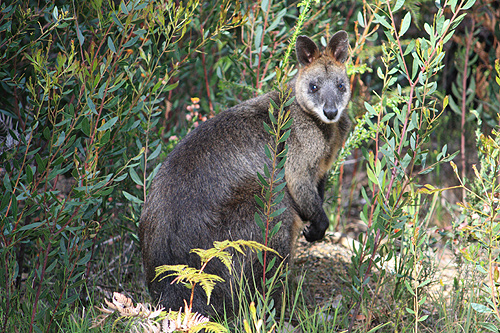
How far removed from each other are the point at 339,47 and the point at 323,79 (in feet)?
1.17

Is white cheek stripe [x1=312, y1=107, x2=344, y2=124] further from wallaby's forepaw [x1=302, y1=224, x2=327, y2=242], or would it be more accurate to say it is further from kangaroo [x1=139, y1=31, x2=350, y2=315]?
wallaby's forepaw [x1=302, y1=224, x2=327, y2=242]

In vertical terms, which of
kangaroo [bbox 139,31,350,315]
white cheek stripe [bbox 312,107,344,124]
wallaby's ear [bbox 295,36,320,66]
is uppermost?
wallaby's ear [bbox 295,36,320,66]

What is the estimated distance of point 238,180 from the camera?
11.6ft

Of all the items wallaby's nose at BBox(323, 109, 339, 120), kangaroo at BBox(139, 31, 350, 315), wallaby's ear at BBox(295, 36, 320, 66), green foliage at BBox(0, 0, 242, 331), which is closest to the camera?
green foliage at BBox(0, 0, 242, 331)

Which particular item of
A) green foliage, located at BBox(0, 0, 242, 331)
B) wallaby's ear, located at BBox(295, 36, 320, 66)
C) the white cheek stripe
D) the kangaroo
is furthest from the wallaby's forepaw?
green foliage, located at BBox(0, 0, 242, 331)

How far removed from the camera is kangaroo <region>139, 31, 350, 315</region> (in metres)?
3.29

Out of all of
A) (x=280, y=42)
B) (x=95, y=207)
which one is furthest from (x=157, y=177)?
(x=280, y=42)

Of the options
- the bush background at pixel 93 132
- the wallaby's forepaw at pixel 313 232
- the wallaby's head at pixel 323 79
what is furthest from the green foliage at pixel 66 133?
the wallaby's forepaw at pixel 313 232

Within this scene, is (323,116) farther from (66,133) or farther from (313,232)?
(66,133)

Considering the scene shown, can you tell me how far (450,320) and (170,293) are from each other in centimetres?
173

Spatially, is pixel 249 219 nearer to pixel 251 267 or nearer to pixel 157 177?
pixel 251 267

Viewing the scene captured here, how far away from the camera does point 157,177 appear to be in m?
3.55

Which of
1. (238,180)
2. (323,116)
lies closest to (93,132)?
(238,180)

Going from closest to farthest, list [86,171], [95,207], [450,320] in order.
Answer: [86,171], [450,320], [95,207]
